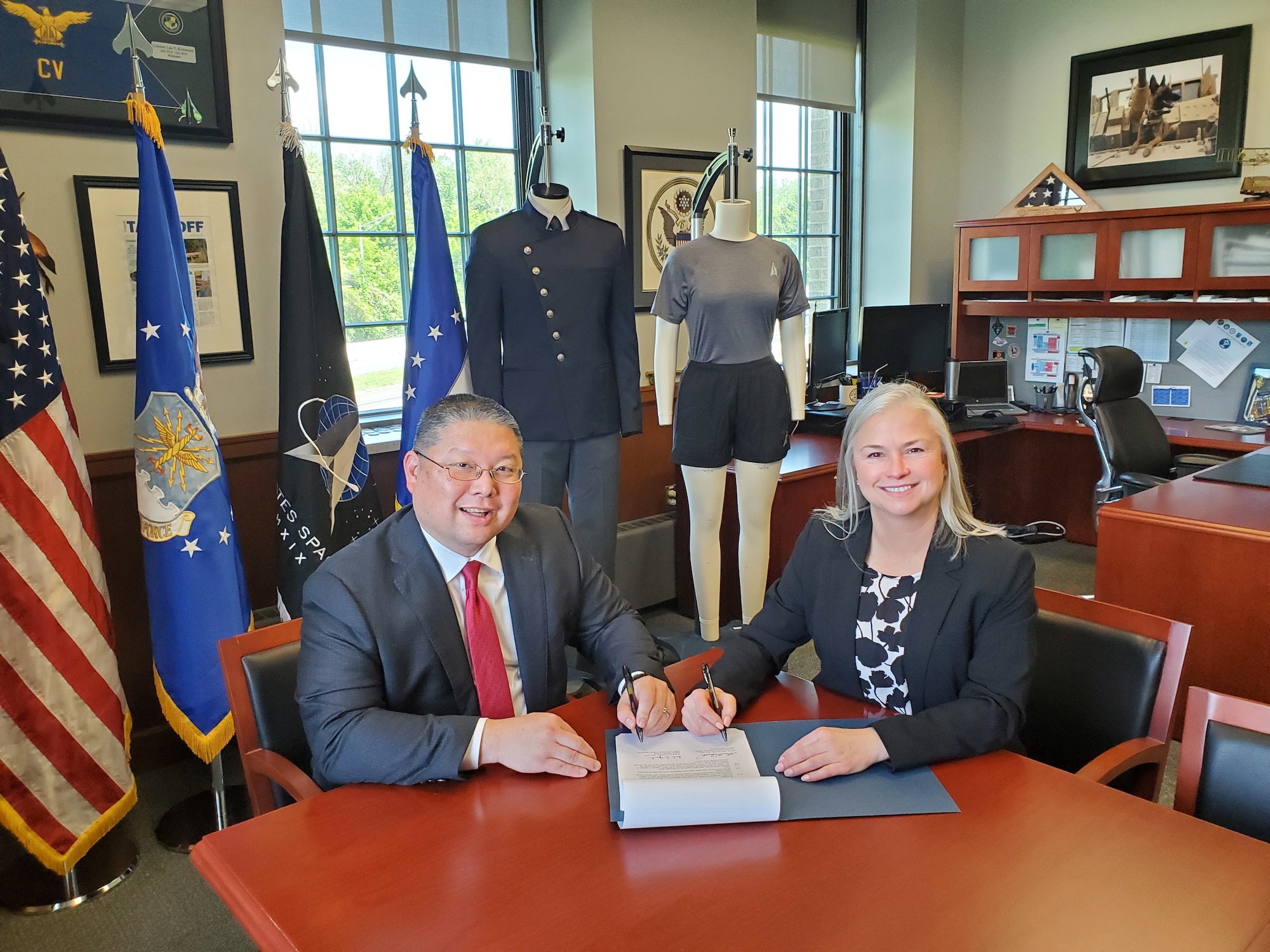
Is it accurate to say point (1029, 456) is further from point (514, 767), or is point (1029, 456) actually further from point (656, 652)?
point (514, 767)

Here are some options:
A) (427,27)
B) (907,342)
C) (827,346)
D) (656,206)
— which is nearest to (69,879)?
(427,27)

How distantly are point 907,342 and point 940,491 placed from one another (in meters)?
3.31

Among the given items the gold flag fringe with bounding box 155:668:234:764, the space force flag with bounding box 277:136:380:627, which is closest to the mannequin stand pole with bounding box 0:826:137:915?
the gold flag fringe with bounding box 155:668:234:764

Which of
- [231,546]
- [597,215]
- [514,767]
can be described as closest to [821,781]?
[514,767]

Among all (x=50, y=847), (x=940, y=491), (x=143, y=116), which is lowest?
(x=50, y=847)

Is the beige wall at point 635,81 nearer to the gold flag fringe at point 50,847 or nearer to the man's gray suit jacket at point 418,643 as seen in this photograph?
the man's gray suit jacket at point 418,643

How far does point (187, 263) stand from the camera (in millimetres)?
2467

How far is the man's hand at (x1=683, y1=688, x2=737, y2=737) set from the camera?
53.6 inches

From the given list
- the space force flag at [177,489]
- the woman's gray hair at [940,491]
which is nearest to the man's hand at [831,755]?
the woman's gray hair at [940,491]

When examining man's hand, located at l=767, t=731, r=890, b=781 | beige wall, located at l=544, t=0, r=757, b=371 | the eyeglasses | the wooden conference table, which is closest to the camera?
the wooden conference table

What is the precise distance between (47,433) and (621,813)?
1.62 m

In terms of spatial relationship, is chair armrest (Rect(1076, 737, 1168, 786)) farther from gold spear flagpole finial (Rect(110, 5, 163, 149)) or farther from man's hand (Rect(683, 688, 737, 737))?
gold spear flagpole finial (Rect(110, 5, 163, 149))

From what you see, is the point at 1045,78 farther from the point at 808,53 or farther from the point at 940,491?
the point at 940,491

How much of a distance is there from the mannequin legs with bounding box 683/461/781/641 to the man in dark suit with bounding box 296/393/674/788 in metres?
1.52
